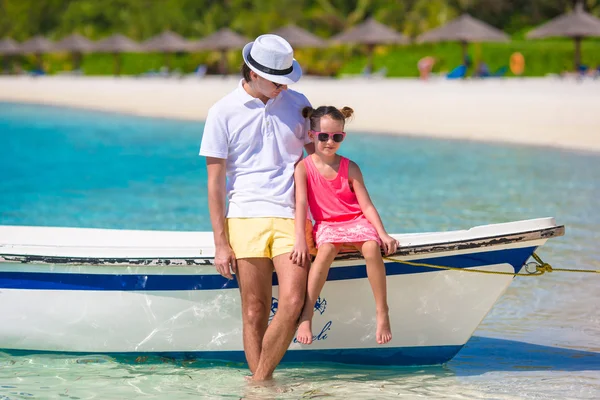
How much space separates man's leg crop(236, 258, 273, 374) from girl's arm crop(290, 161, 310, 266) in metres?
0.20

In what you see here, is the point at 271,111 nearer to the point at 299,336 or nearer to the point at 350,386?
the point at 299,336

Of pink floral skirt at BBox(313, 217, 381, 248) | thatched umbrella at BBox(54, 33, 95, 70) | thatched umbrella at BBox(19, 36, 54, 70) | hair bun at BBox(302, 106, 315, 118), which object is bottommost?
pink floral skirt at BBox(313, 217, 381, 248)

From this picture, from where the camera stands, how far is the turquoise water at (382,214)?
222 inches

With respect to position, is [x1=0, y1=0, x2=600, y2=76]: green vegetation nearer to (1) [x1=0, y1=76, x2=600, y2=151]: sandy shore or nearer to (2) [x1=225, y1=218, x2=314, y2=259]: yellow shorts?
(1) [x1=0, y1=76, x2=600, y2=151]: sandy shore

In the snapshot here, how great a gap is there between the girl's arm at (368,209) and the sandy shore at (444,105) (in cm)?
1438

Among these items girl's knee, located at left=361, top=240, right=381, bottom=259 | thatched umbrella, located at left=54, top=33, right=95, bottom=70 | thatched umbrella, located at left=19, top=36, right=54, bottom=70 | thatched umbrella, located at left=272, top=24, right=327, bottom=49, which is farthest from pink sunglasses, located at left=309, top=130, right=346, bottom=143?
thatched umbrella, located at left=19, top=36, right=54, bottom=70

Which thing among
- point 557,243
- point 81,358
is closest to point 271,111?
point 81,358

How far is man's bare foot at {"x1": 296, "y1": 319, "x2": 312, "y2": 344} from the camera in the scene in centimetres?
498

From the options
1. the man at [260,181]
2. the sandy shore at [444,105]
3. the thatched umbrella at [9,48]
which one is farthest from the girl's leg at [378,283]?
the thatched umbrella at [9,48]

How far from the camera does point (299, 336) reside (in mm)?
4996

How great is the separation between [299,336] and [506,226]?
1244 millimetres

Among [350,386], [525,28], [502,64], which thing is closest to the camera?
[350,386]

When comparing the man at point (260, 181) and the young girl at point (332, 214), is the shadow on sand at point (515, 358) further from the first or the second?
the man at point (260, 181)

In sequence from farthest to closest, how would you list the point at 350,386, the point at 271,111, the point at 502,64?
1. the point at 502,64
2. the point at 350,386
3. the point at 271,111
